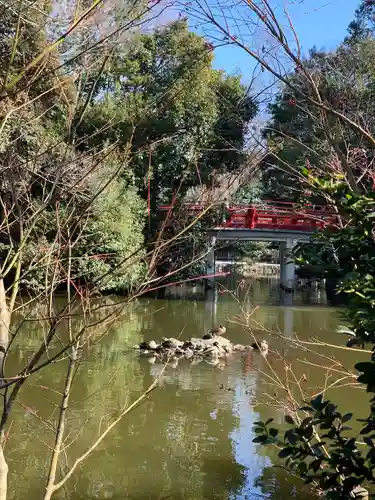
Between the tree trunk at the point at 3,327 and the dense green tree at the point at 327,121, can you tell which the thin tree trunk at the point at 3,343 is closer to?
the tree trunk at the point at 3,327

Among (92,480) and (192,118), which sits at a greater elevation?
(192,118)

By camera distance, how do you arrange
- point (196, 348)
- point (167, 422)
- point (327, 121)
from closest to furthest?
point (327, 121)
point (167, 422)
point (196, 348)

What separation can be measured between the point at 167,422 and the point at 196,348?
273 centimetres

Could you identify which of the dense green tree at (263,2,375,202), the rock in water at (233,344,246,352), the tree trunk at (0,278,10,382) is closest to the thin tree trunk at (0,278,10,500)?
the tree trunk at (0,278,10,382)

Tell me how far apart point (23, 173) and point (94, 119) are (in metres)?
7.83

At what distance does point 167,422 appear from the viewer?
14.8ft

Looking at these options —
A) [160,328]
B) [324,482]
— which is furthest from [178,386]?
[324,482]

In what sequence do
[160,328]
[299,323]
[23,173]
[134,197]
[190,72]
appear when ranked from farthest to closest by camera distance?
1. [134,197]
2. [299,323]
3. [160,328]
4. [23,173]
5. [190,72]

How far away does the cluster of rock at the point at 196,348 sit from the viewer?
6988 millimetres

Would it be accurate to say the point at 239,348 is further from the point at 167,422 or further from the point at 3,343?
the point at 3,343

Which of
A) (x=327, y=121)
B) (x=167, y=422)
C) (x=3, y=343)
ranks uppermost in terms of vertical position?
(x=327, y=121)

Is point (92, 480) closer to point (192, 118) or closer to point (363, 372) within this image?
point (363, 372)

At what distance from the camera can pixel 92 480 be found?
3365 mm

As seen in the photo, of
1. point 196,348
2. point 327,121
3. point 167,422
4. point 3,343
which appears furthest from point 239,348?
point 3,343
